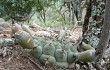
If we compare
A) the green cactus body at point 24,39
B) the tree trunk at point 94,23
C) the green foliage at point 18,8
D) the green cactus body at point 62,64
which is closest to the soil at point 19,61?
the green cactus body at point 62,64

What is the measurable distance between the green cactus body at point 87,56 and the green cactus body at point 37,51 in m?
0.29

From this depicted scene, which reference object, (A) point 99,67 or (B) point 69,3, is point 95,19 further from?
(B) point 69,3

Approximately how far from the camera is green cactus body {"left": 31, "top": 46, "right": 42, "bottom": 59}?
2.21 meters

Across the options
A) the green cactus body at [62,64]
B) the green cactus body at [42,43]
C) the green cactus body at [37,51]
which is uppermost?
the green cactus body at [42,43]

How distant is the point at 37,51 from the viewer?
2.22 m

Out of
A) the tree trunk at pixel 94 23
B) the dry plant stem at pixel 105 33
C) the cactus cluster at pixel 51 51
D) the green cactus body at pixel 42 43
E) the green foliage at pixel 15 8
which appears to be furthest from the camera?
the green foliage at pixel 15 8

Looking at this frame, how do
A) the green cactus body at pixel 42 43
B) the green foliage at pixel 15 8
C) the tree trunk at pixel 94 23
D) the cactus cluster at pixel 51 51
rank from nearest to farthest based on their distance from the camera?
the cactus cluster at pixel 51 51, the green cactus body at pixel 42 43, the tree trunk at pixel 94 23, the green foliage at pixel 15 8

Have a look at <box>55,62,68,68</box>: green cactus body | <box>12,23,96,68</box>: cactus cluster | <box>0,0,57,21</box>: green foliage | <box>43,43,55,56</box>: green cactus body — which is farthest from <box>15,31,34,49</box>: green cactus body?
<box>0,0,57,21</box>: green foliage

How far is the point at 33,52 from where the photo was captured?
225 centimetres

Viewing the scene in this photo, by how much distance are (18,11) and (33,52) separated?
301 centimetres

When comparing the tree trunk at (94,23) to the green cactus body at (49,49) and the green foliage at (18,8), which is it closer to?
the green cactus body at (49,49)

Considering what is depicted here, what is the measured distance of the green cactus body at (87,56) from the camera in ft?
7.14

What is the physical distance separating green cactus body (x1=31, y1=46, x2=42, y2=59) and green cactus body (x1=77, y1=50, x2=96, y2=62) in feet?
0.95

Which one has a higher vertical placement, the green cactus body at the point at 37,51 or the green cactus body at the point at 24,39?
the green cactus body at the point at 24,39
